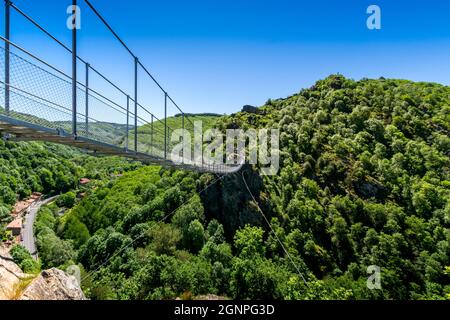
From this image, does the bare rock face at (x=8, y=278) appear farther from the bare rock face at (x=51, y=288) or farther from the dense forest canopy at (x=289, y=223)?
the dense forest canopy at (x=289, y=223)

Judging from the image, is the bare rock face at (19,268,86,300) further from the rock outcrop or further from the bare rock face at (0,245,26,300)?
the bare rock face at (0,245,26,300)

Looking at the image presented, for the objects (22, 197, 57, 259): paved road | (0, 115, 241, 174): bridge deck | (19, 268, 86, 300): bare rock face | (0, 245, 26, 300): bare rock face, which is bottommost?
(22, 197, 57, 259): paved road

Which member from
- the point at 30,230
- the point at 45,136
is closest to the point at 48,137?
the point at 45,136

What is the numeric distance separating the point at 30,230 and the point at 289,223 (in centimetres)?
3439

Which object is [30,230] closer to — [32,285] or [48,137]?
[32,285]

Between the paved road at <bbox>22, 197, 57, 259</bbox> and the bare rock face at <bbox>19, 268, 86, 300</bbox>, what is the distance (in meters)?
31.1

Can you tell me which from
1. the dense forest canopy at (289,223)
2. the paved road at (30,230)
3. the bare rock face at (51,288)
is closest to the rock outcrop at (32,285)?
the bare rock face at (51,288)

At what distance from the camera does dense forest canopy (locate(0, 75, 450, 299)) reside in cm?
2072

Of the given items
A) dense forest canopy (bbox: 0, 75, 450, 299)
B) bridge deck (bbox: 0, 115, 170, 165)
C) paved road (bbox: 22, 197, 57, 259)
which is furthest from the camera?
paved road (bbox: 22, 197, 57, 259)

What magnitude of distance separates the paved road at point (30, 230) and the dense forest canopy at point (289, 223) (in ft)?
4.14

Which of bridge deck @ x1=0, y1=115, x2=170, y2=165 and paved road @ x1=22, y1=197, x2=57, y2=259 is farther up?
bridge deck @ x1=0, y1=115, x2=170, y2=165

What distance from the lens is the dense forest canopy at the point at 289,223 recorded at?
2072cm

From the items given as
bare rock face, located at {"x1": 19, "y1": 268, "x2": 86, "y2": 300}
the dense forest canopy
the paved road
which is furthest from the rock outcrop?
the paved road
